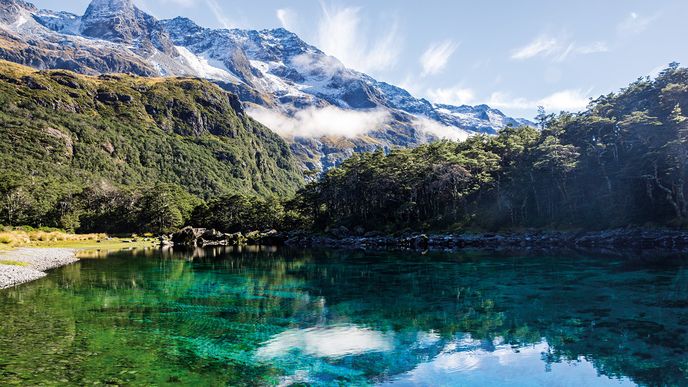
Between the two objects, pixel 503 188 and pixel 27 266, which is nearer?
pixel 27 266

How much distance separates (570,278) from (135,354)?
34793 millimetres

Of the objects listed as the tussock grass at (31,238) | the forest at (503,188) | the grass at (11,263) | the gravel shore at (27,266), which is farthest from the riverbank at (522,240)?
the grass at (11,263)

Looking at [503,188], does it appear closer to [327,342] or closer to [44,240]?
[327,342]

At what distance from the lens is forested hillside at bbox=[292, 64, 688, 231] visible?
74062 mm

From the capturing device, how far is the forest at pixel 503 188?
75.6m

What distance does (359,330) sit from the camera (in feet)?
75.9

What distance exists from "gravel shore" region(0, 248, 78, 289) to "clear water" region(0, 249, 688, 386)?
2313mm

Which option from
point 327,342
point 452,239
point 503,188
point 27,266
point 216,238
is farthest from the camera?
point 216,238

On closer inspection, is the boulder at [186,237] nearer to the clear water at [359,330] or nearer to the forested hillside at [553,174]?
the forested hillside at [553,174]

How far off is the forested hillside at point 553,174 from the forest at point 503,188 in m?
0.23

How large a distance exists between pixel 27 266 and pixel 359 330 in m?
43.4

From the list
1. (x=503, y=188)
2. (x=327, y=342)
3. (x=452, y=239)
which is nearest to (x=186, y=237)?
(x=452, y=239)

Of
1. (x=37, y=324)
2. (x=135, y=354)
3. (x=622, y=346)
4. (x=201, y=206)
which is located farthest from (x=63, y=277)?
(x=201, y=206)

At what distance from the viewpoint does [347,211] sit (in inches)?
5374
